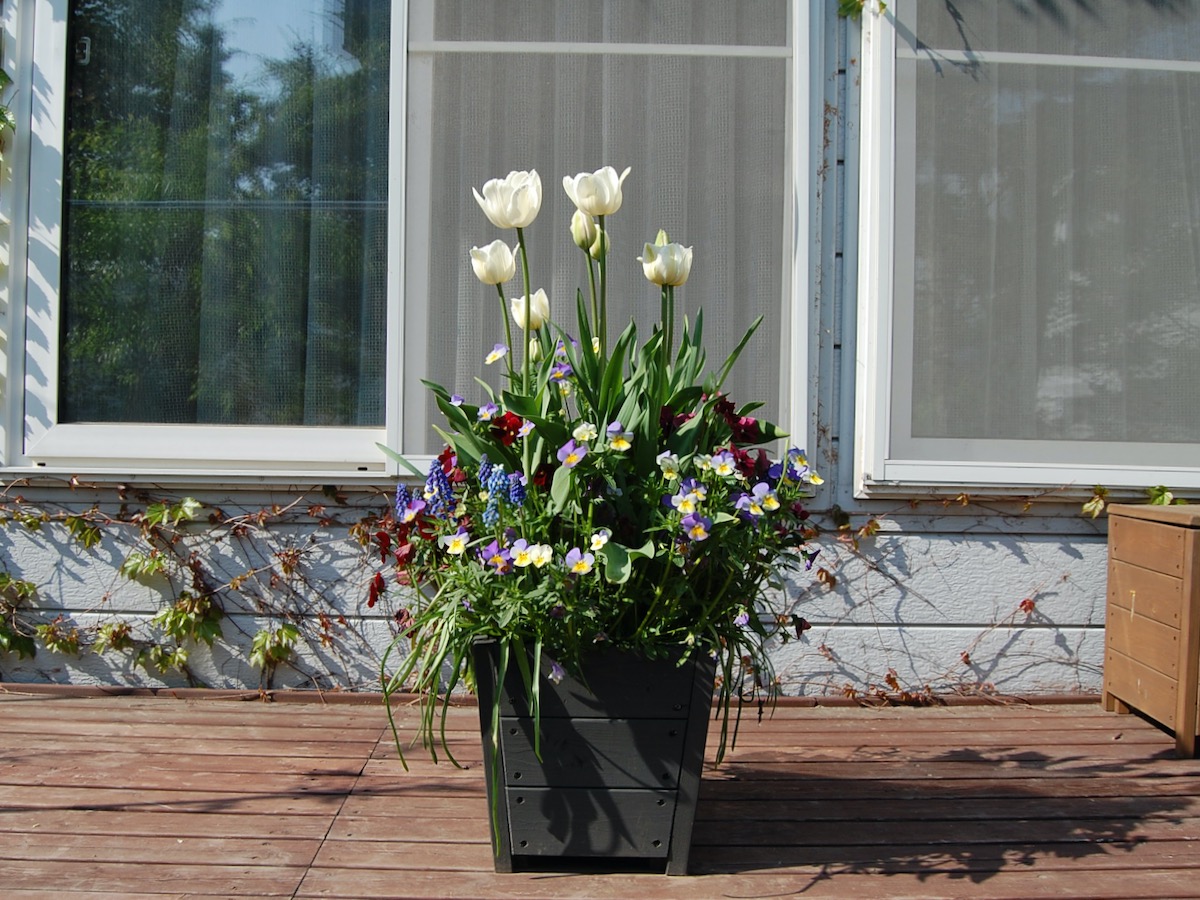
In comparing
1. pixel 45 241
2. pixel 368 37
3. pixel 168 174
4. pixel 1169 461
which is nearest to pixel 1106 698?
pixel 1169 461

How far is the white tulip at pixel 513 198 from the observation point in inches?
71.2

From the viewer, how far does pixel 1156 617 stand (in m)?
2.59

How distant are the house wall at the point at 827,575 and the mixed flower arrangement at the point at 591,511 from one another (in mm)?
1056

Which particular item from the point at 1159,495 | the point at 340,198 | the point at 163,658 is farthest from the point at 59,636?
the point at 1159,495

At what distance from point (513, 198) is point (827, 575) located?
154 cm

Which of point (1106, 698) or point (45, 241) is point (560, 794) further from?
point (45, 241)

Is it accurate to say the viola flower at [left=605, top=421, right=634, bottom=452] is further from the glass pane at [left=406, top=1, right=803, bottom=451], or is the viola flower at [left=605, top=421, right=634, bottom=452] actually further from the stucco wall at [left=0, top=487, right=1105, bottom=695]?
the stucco wall at [left=0, top=487, right=1105, bottom=695]

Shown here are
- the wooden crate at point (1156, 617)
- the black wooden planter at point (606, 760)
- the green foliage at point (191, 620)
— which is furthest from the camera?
the green foliage at point (191, 620)

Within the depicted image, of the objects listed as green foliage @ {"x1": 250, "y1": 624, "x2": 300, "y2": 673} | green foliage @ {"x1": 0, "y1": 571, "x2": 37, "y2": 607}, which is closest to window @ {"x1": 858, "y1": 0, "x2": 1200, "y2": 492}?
green foliage @ {"x1": 250, "y1": 624, "x2": 300, "y2": 673}

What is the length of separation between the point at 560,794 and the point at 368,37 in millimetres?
2110

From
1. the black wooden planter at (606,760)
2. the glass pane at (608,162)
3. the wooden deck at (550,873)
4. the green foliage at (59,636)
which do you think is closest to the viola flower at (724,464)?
the black wooden planter at (606,760)

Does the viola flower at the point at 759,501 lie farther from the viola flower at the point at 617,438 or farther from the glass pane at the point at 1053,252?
the glass pane at the point at 1053,252

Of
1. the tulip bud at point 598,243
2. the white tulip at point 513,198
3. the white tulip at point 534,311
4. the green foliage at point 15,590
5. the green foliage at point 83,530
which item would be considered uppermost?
the white tulip at point 513,198

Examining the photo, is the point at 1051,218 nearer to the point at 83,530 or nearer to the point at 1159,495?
the point at 1159,495
